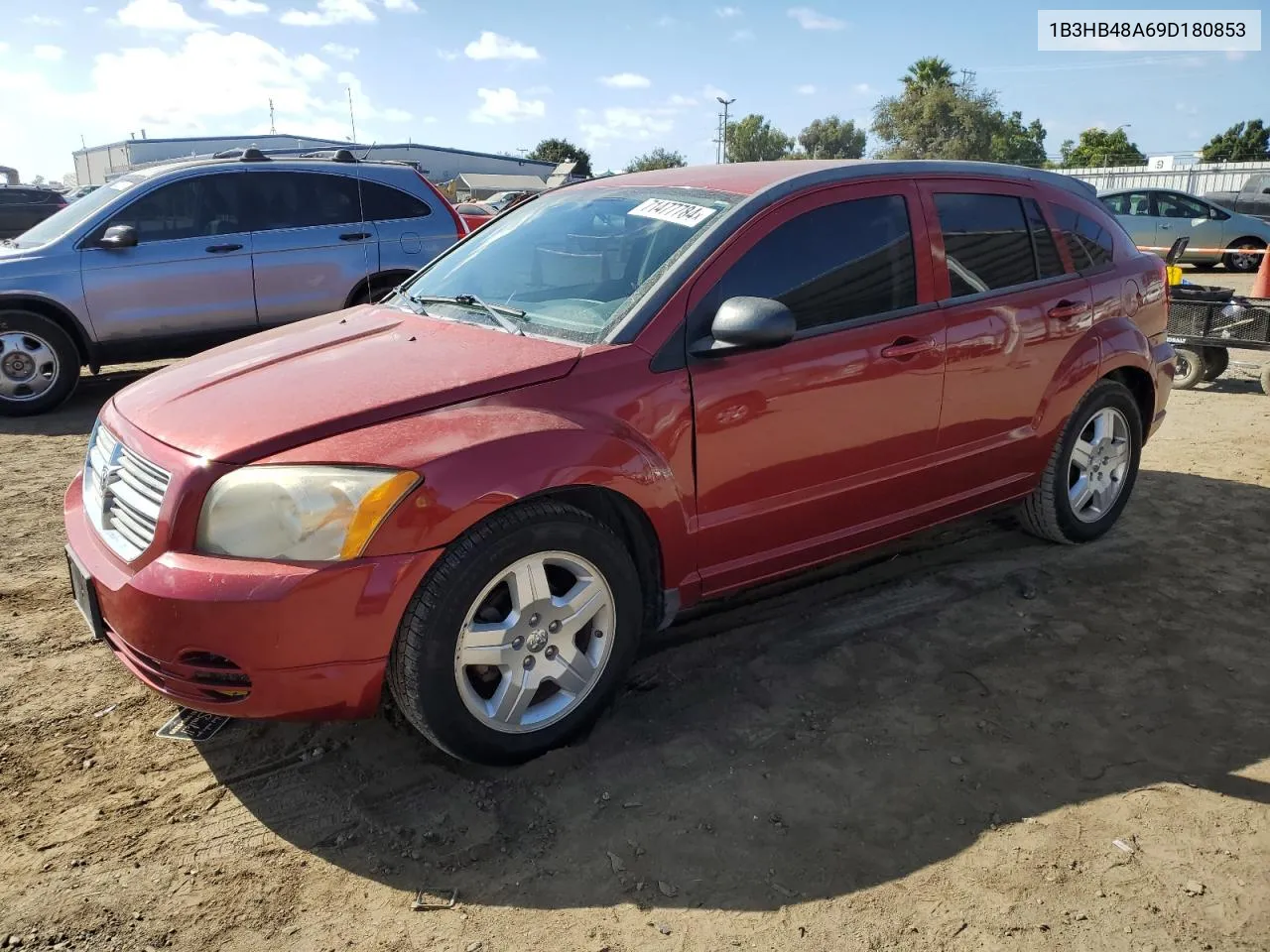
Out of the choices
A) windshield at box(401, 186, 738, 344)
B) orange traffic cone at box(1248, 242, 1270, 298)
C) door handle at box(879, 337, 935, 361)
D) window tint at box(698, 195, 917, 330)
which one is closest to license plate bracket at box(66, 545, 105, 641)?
windshield at box(401, 186, 738, 344)

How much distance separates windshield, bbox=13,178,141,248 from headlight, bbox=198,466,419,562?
6.05 m

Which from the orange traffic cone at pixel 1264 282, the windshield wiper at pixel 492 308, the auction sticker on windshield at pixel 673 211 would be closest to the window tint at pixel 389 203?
the windshield wiper at pixel 492 308

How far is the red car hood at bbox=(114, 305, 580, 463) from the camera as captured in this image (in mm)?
2572

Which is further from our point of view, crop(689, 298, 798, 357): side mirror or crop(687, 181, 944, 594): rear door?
crop(687, 181, 944, 594): rear door

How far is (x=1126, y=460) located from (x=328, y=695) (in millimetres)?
3943

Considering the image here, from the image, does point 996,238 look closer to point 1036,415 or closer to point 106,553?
point 1036,415

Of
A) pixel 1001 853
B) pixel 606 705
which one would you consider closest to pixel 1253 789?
pixel 1001 853

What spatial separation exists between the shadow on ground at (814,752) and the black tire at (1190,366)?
464 centimetres

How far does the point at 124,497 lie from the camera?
2.71 meters

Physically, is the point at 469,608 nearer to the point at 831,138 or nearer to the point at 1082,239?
the point at 1082,239

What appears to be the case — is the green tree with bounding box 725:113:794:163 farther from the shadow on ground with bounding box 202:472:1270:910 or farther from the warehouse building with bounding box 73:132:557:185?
the shadow on ground with bounding box 202:472:1270:910

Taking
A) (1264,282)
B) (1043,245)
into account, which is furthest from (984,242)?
(1264,282)

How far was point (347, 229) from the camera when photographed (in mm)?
7824

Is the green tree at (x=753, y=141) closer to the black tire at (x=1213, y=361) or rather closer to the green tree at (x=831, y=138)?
the green tree at (x=831, y=138)
